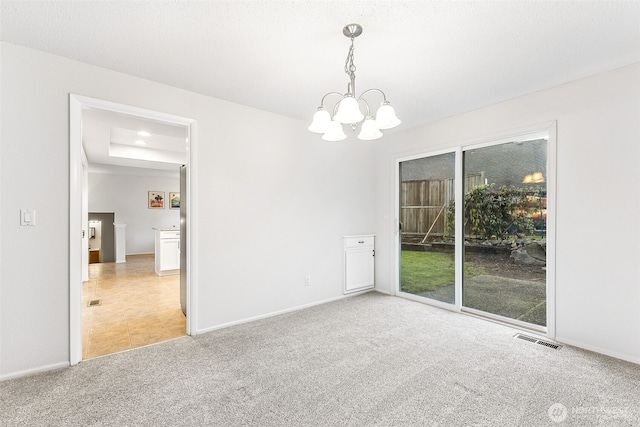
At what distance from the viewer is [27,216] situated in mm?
2268

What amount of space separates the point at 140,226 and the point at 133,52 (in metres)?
7.88

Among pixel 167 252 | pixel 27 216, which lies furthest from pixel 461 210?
pixel 167 252

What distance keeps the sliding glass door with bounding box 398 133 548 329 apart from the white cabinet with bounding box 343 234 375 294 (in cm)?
47

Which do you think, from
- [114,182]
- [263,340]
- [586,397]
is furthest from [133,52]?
[114,182]

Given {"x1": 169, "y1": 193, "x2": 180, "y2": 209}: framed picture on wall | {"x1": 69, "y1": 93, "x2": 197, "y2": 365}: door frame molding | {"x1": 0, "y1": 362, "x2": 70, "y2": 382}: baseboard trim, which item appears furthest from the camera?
{"x1": 169, "y1": 193, "x2": 180, "y2": 209}: framed picture on wall

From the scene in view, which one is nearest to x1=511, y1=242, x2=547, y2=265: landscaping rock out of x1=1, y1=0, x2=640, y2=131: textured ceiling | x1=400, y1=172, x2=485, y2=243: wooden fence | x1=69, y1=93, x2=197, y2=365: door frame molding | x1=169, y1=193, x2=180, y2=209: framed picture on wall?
x1=400, y1=172, x2=485, y2=243: wooden fence

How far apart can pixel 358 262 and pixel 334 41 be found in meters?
3.08

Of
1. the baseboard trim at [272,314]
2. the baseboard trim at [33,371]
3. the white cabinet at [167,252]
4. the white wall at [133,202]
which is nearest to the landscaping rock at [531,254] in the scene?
the baseboard trim at [272,314]

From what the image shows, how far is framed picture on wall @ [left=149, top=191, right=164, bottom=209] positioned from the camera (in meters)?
9.15

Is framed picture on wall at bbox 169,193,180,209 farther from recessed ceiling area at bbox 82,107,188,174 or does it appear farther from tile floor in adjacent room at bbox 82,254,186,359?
tile floor in adjacent room at bbox 82,254,186,359

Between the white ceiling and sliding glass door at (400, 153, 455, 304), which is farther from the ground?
the white ceiling

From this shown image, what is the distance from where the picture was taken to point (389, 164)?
14.8 feet

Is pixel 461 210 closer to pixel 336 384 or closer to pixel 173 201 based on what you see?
pixel 336 384

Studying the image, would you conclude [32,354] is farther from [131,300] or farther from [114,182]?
[114,182]
